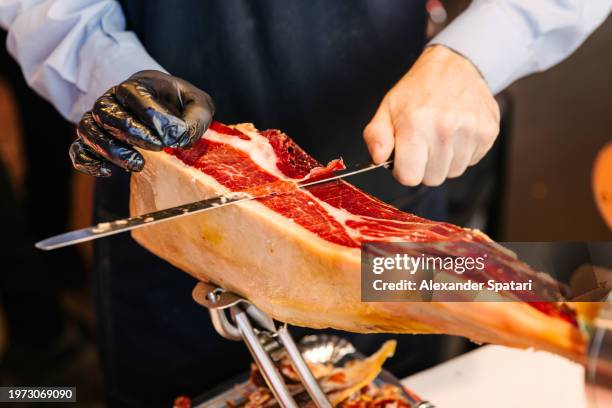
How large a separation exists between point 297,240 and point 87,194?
9.45 feet

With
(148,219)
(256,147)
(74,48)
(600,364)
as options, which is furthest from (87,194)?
(600,364)

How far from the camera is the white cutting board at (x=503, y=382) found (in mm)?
1546

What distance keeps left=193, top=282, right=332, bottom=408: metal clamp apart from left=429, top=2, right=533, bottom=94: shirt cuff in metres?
0.73

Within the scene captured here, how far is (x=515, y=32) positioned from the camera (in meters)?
1.61

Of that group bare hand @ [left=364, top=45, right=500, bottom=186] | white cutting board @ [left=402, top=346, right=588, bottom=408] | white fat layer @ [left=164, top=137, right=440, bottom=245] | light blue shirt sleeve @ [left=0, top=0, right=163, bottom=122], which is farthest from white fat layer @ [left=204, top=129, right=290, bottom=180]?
white cutting board @ [left=402, top=346, right=588, bottom=408]

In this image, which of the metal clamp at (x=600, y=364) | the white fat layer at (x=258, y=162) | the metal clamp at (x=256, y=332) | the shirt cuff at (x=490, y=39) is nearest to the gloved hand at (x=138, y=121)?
the white fat layer at (x=258, y=162)

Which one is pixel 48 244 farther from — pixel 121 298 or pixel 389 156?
pixel 121 298

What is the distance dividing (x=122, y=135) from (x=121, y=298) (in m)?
0.78

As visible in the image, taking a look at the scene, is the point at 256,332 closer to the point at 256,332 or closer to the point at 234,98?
the point at 256,332

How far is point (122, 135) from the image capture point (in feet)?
3.95

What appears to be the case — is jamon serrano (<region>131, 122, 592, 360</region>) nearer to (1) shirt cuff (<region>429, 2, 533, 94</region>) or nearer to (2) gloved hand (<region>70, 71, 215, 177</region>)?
(2) gloved hand (<region>70, 71, 215, 177</region>)

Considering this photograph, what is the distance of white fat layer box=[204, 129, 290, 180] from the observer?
4.41 feet

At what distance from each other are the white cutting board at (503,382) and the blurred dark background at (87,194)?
1.64m

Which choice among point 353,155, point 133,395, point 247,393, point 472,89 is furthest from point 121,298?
point 472,89
